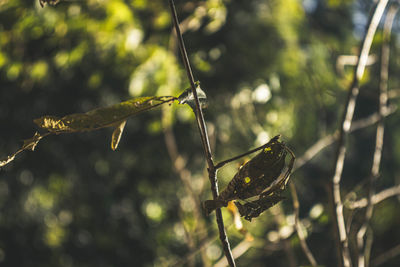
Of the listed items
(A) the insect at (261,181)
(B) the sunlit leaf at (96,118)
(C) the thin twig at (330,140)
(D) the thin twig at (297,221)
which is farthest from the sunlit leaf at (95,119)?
(C) the thin twig at (330,140)

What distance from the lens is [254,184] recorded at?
13.4 inches

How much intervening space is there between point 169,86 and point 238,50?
1.96 metres

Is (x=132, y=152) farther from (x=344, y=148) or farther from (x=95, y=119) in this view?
(x=95, y=119)

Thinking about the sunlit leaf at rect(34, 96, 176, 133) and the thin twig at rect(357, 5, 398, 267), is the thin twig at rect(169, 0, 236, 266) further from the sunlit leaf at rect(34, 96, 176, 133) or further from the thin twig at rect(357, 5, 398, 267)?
the thin twig at rect(357, 5, 398, 267)

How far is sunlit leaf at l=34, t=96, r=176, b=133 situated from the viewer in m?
0.35

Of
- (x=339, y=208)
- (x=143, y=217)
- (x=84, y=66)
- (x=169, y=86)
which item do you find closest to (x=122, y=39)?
(x=169, y=86)

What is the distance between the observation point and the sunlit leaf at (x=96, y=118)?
35 cm

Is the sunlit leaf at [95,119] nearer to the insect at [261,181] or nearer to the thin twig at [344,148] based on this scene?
the insect at [261,181]

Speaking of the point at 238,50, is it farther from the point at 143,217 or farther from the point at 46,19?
the point at 46,19

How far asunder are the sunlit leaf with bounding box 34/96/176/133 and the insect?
0.12 m

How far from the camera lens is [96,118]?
0.35m

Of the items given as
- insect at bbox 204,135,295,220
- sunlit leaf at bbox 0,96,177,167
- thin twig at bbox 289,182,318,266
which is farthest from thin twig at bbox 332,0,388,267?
sunlit leaf at bbox 0,96,177,167

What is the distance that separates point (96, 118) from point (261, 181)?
7.2 inches

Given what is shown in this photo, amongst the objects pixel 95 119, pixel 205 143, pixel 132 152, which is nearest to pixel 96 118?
pixel 95 119
